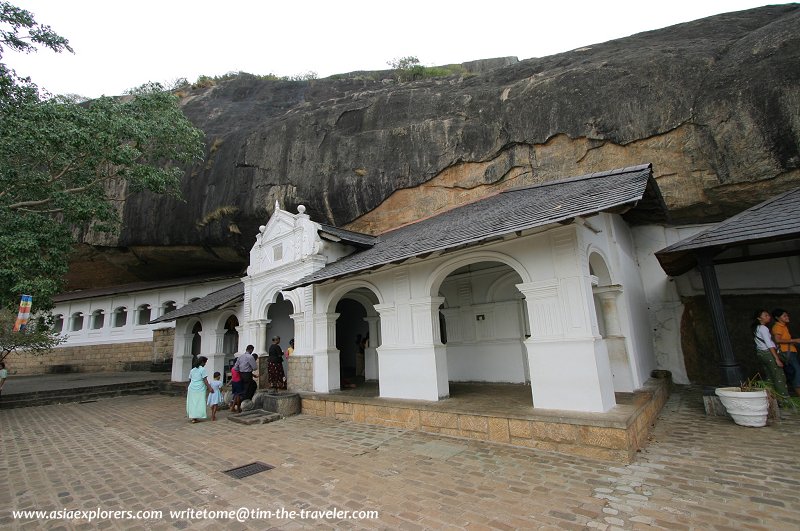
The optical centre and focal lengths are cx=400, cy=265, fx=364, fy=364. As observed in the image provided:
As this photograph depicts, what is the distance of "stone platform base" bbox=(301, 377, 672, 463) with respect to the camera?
5.02 meters

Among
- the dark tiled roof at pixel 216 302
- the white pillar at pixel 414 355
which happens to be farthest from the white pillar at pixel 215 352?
the white pillar at pixel 414 355

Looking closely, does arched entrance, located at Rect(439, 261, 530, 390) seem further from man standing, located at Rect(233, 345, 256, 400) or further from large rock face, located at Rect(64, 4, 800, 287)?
man standing, located at Rect(233, 345, 256, 400)

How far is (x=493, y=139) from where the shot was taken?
46.4ft

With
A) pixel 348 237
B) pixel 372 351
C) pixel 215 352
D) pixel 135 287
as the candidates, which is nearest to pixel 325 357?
pixel 372 351

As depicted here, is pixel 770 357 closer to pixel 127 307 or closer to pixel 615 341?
pixel 615 341

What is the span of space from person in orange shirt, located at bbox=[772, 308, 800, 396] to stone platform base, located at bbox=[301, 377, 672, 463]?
2.21m

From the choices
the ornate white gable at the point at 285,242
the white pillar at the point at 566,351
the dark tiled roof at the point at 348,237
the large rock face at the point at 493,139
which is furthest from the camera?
the ornate white gable at the point at 285,242

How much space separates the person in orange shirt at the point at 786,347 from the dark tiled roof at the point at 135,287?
75.3 ft

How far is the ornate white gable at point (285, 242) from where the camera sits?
1087cm

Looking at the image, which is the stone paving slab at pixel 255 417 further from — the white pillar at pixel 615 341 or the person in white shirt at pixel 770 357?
the person in white shirt at pixel 770 357

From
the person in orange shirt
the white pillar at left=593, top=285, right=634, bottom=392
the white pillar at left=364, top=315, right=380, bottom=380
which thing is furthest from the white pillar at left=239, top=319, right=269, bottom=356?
the person in orange shirt

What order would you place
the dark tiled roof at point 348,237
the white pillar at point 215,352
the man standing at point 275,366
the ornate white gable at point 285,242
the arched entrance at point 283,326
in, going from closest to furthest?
the man standing at point 275,366 → the dark tiled roof at point 348,237 → the ornate white gable at point 285,242 → the white pillar at point 215,352 → the arched entrance at point 283,326

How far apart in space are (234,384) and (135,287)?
19.9 metres

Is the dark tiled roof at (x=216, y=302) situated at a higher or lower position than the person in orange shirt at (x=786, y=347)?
higher
